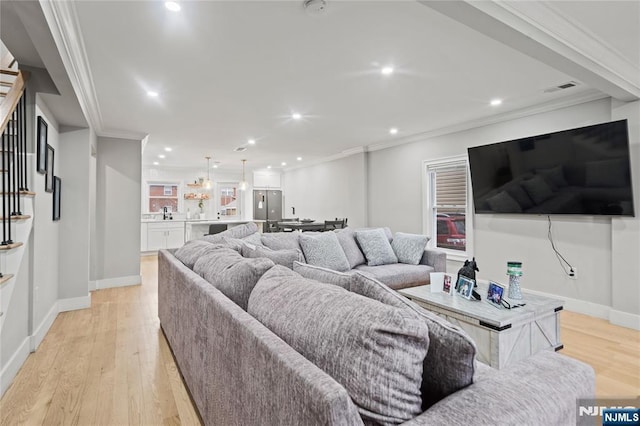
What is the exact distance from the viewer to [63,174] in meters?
3.74

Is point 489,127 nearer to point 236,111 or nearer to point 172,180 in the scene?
point 236,111

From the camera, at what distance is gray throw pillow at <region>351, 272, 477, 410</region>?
91cm

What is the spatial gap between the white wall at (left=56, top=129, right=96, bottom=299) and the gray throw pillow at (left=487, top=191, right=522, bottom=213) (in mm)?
5114

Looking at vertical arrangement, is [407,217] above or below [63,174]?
below

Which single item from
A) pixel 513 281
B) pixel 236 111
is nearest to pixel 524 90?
pixel 513 281

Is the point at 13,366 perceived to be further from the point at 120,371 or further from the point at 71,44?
the point at 71,44

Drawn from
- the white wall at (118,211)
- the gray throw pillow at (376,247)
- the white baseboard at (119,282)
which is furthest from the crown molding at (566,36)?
the white baseboard at (119,282)

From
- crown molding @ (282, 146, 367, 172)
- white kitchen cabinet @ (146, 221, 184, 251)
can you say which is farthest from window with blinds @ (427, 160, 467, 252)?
white kitchen cabinet @ (146, 221, 184, 251)

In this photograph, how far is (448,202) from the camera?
16.9ft

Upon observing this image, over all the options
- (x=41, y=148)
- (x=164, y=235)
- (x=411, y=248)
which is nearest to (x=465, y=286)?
(x=411, y=248)

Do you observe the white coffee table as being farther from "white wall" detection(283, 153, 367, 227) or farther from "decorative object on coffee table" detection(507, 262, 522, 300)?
"white wall" detection(283, 153, 367, 227)

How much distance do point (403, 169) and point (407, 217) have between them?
87cm

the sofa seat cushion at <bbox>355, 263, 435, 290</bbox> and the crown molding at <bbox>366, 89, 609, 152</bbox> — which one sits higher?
the crown molding at <bbox>366, 89, 609, 152</bbox>

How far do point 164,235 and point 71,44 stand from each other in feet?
21.7
